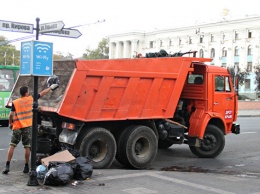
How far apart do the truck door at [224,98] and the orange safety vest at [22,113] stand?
5.30m

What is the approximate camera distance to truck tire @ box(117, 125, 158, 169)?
926 cm

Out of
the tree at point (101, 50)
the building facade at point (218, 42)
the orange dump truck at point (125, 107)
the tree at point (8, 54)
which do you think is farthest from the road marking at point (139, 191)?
the tree at point (101, 50)

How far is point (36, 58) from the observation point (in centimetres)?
680

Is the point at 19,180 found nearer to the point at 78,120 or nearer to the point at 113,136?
the point at 78,120

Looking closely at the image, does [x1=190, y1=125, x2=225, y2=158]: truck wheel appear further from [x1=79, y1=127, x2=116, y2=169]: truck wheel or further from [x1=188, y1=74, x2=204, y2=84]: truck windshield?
[x1=79, y1=127, x2=116, y2=169]: truck wheel

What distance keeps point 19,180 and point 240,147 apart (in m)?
8.41

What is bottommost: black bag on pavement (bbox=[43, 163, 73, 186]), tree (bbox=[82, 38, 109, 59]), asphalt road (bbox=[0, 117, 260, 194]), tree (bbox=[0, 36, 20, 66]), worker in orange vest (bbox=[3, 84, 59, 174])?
asphalt road (bbox=[0, 117, 260, 194])

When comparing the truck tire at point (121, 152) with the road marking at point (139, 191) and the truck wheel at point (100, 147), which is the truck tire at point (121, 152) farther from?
the road marking at point (139, 191)

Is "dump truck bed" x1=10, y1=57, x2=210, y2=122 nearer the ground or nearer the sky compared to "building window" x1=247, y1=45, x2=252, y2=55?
nearer the ground

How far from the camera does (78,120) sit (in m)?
8.52

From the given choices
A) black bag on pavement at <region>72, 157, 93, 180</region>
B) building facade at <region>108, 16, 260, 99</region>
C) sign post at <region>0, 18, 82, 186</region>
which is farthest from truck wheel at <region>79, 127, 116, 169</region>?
building facade at <region>108, 16, 260, 99</region>

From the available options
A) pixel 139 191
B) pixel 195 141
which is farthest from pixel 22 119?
pixel 195 141

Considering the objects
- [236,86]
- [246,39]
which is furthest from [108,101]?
[246,39]

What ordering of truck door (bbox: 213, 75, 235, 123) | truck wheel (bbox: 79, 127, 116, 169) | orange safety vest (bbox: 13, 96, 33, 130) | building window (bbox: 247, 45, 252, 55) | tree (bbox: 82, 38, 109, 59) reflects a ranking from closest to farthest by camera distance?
orange safety vest (bbox: 13, 96, 33, 130)
truck wheel (bbox: 79, 127, 116, 169)
truck door (bbox: 213, 75, 235, 123)
building window (bbox: 247, 45, 252, 55)
tree (bbox: 82, 38, 109, 59)
